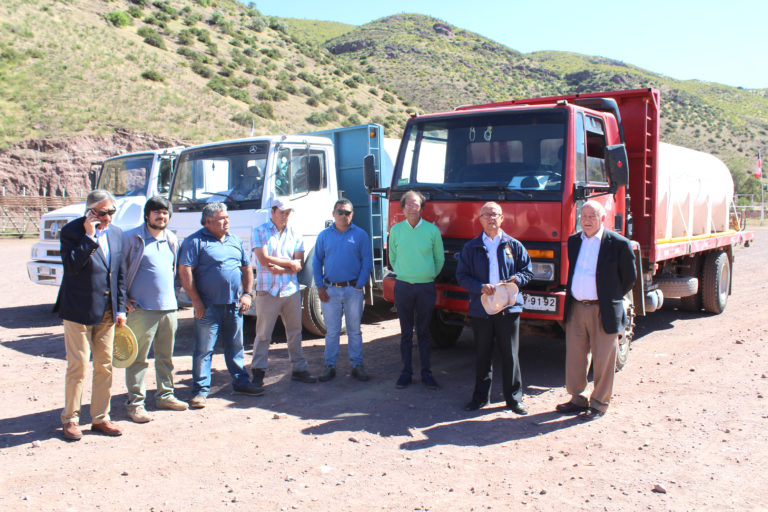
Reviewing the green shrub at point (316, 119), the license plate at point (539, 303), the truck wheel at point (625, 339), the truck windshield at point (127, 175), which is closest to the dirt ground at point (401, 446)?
the truck wheel at point (625, 339)

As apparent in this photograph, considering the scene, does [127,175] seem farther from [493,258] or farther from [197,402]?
[493,258]

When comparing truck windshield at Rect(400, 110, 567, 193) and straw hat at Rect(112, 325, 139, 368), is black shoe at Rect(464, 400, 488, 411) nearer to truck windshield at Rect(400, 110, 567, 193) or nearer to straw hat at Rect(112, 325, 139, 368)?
truck windshield at Rect(400, 110, 567, 193)

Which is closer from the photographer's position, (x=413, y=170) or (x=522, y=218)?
(x=522, y=218)

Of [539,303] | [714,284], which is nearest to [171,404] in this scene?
[539,303]

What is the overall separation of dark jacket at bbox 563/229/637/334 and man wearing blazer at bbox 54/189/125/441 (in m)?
4.05

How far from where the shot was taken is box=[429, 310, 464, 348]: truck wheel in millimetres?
7938

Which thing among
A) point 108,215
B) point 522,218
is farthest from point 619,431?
point 108,215

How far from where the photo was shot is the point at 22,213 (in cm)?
2772

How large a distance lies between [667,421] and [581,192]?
219cm

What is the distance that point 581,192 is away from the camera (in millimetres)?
5754

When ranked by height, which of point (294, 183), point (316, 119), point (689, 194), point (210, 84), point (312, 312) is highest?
point (210, 84)

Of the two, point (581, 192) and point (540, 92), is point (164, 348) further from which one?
point (540, 92)

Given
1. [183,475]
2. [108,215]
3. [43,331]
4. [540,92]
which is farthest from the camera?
[540,92]

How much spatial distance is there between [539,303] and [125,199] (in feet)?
24.0
